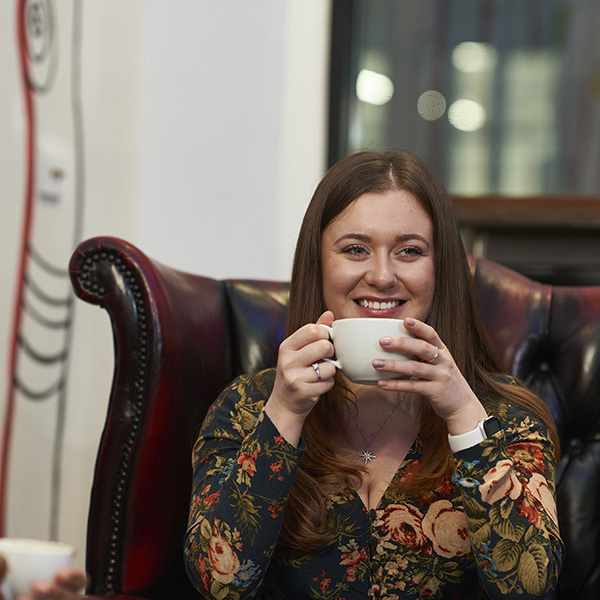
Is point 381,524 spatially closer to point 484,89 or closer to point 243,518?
point 243,518

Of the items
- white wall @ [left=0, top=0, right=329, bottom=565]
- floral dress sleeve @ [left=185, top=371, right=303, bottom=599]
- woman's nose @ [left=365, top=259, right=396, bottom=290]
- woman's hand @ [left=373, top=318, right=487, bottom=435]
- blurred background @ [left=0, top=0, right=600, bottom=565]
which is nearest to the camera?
woman's hand @ [left=373, top=318, right=487, bottom=435]

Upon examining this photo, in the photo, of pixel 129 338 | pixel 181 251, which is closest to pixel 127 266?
pixel 129 338

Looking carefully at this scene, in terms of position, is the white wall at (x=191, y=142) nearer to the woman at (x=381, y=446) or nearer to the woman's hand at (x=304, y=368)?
the woman at (x=381, y=446)

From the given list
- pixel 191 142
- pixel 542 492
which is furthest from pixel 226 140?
pixel 542 492

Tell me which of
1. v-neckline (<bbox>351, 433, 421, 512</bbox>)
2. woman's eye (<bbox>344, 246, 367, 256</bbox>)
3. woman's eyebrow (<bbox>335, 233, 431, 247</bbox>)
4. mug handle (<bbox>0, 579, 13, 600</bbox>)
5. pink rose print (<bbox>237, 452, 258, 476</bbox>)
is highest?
woman's eyebrow (<bbox>335, 233, 431, 247</bbox>)

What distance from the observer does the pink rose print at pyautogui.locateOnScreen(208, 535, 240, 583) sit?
1076 millimetres

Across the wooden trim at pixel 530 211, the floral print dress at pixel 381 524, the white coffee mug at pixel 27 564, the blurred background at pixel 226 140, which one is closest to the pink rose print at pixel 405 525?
the floral print dress at pixel 381 524

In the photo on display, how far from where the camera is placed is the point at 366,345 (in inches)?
38.1

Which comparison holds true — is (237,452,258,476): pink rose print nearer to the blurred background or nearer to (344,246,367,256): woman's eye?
(344,246,367,256): woman's eye

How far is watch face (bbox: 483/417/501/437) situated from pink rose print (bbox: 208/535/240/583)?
36 centimetres

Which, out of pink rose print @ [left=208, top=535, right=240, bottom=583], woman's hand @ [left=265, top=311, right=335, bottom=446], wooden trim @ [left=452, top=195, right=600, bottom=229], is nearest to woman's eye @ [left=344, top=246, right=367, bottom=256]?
woman's hand @ [left=265, top=311, right=335, bottom=446]

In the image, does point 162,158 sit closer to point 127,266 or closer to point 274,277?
point 274,277

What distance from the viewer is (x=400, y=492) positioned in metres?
1.18

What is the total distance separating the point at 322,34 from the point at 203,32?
0.43m
